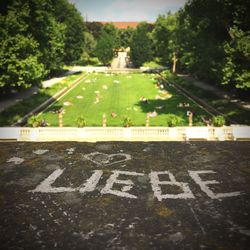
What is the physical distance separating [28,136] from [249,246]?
2340 cm

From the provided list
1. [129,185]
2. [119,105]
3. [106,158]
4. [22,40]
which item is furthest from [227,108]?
[129,185]

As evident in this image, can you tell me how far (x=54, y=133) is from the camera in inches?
1025

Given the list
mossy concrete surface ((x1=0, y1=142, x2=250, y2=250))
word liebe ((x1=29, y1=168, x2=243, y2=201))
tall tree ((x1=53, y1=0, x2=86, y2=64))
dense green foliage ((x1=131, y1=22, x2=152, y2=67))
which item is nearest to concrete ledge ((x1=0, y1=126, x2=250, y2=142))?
mossy concrete surface ((x1=0, y1=142, x2=250, y2=250))

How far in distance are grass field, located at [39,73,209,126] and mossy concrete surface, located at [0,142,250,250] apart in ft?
85.5

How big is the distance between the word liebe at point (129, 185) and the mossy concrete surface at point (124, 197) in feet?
0.06

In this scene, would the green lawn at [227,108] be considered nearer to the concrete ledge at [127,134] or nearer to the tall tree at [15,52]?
the concrete ledge at [127,134]

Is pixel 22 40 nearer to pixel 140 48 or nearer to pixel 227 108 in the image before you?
pixel 227 108

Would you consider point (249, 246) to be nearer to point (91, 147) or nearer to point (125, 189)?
point (125, 189)

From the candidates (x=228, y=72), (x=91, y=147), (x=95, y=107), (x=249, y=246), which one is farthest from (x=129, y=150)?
(x=95, y=107)

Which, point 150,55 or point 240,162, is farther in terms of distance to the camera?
point 150,55

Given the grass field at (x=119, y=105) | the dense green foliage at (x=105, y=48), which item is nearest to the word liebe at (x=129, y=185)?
the grass field at (x=119, y=105)

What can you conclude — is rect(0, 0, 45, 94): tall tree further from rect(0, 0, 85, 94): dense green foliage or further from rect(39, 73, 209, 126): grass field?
rect(39, 73, 209, 126): grass field

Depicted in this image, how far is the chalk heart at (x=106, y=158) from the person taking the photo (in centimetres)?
709

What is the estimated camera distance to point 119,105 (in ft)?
147
